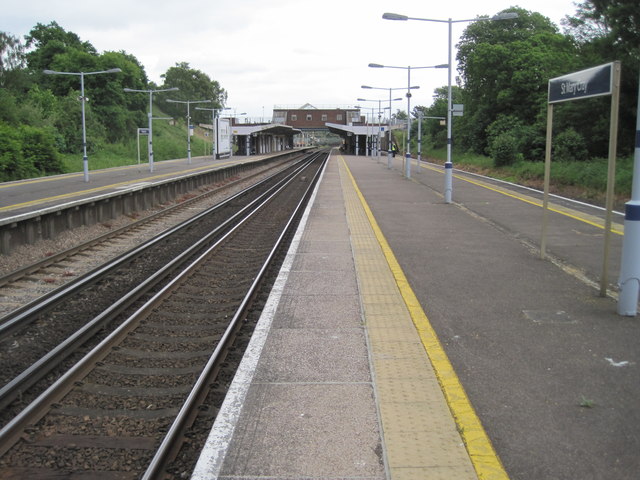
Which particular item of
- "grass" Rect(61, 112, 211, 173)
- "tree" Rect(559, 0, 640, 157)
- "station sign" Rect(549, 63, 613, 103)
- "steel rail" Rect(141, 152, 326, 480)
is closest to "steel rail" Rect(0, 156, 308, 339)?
Result: "steel rail" Rect(141, 152, 326, 480)

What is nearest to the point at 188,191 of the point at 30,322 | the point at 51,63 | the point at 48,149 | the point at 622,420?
the point at 48,149

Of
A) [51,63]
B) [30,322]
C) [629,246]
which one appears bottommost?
[30,322]

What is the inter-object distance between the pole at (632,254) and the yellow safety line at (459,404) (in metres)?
2.12

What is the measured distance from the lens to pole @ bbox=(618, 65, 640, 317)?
6.32m

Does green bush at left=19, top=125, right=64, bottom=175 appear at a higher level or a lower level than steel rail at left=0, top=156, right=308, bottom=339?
higher

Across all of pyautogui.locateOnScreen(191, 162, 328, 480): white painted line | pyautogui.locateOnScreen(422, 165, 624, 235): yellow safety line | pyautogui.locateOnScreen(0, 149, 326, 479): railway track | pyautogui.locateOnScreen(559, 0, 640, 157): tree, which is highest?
pyautogui.locateOnScreen(559, 0, 640, 157): tree

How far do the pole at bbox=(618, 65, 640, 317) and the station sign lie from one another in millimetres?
796

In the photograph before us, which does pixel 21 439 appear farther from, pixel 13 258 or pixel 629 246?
pixel 13 258

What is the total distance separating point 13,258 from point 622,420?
36.6 feet

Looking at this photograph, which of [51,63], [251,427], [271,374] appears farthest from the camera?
[51,63]

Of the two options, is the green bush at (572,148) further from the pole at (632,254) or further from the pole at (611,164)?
the pole at (632,254)

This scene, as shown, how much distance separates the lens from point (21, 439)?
4.30 meters

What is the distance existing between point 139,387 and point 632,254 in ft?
16.8

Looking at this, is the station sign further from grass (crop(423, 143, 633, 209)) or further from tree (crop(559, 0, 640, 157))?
tree (crop(559, 0, 640, 157))
